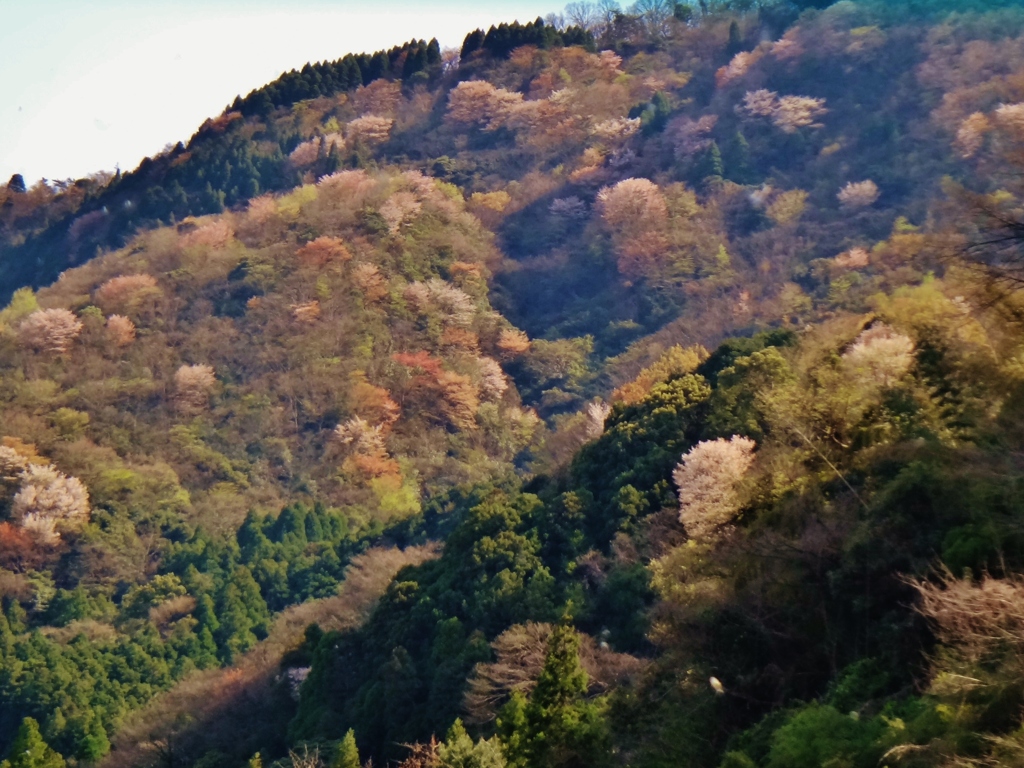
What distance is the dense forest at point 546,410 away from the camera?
46.1 ft

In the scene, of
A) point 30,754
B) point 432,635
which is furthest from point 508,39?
point 30,754

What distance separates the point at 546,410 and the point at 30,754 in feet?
99.9

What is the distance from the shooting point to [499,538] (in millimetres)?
26469

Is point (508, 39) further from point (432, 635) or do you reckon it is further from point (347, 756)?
point (347, 756)

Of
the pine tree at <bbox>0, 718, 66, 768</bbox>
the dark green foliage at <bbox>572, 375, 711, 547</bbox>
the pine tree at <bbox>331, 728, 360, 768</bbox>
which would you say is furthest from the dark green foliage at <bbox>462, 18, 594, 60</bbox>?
the pine tree at <bbox>331, 728, 360, 768</bbox>

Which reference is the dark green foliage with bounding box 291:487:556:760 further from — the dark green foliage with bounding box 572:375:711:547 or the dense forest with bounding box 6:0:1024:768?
the dark green foliage with bounding box 572:375:711:547

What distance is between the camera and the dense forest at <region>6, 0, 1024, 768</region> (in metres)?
14.0

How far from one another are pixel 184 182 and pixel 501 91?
1933 cm

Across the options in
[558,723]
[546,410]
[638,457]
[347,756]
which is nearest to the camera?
[558,723]

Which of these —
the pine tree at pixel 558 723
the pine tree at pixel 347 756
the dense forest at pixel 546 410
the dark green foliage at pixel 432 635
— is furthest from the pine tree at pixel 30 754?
the pine tree at pixel 558 723

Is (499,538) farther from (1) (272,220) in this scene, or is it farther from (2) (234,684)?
(1) (272,220)

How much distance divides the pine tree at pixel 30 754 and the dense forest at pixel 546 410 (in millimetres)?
150

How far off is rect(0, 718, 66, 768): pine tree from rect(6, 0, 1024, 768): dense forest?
15 centimetres

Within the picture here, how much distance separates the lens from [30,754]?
2369 centimetres
